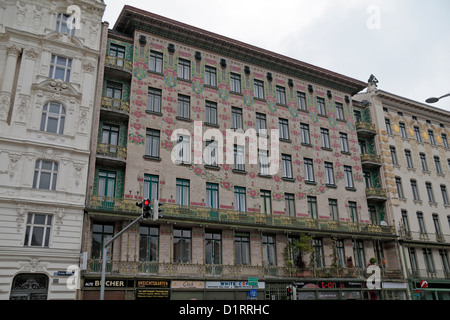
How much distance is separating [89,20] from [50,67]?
17.4 ft

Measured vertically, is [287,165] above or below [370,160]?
below

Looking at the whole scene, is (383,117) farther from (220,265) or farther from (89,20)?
(89,20)

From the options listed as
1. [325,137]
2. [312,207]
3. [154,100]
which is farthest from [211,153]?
[325,137]

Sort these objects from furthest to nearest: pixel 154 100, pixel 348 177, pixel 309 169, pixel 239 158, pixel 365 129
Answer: pixel 365 129 → pixel 348 177 → pixel 309 169 → pixel 239 158 → pixel 154 100

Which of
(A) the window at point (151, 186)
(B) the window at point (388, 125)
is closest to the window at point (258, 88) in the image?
(A) the window at point (151, 186)

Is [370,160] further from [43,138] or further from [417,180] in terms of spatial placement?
[43,138]

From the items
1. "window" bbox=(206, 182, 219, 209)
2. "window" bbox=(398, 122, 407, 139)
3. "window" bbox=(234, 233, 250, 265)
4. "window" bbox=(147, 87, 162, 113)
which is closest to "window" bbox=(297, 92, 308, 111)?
"window" bbox=(398, 122, 407, 139)

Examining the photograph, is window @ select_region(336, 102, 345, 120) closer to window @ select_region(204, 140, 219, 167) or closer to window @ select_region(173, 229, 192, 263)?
window @ select_region(204, 140, 219, 167)

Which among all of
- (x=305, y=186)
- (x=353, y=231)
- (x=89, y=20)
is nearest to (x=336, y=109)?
(x=305, y=186)

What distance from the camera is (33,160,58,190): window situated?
24.9 m

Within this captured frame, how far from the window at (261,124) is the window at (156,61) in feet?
32.6

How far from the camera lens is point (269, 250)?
31938 millimetres

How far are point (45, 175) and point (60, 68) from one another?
8.14 metres
